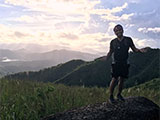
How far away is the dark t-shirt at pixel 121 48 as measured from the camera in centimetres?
780

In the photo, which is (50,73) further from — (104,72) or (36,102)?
(36,102)

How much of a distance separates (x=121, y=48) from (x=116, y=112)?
6.28 feet

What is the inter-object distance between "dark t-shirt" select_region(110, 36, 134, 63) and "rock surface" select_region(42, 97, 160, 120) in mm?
1241

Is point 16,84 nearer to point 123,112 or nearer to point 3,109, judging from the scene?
point 3,109

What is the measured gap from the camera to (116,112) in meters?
6.89

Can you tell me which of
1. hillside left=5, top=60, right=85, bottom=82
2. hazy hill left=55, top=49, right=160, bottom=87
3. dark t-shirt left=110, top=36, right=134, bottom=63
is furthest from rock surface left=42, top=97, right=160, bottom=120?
hillside left=5, top=60, right=85, bottom=82

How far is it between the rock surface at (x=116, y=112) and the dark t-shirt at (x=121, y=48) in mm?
1241

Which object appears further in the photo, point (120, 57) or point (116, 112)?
point (120, 57)

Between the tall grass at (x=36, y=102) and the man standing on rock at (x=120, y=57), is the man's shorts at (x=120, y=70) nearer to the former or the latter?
the man standing on rock at (x=120, y=57)

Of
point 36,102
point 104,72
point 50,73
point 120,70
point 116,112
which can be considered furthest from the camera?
point 50,73

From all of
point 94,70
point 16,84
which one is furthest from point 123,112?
point 94,70

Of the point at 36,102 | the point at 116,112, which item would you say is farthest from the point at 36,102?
the point at 116,112

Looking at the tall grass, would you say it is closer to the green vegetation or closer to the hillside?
the green vegetation

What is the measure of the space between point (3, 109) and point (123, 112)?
10.8 ft
